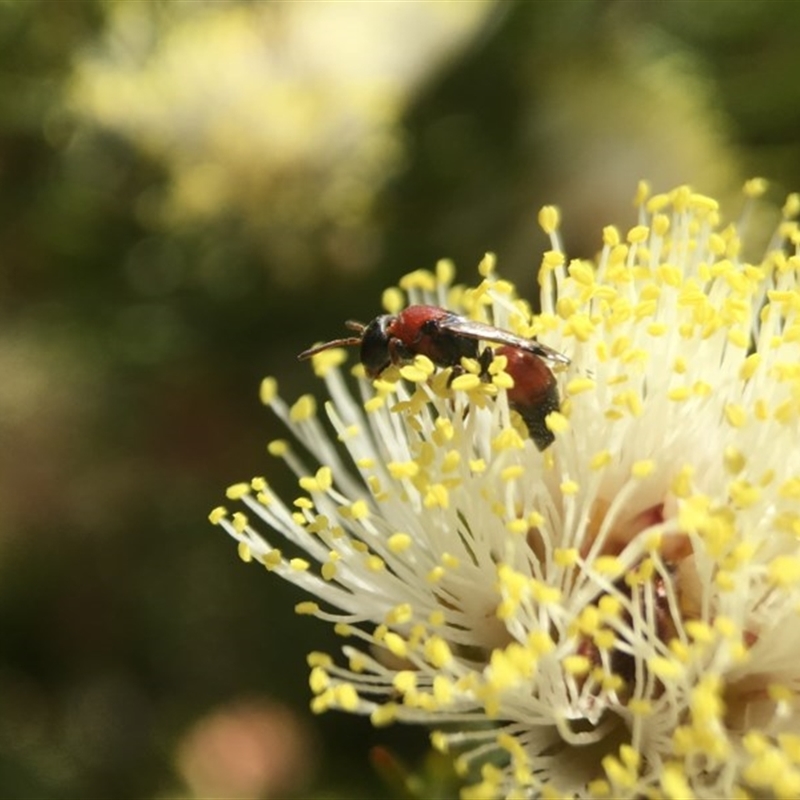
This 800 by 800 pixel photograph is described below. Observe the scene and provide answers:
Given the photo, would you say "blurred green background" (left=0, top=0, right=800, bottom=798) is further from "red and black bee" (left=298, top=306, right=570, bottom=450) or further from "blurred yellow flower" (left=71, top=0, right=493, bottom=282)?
"red and black bee" (left=298, top=306, right=570, bottom=450)

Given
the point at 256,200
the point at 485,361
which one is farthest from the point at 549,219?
the point at 256,200

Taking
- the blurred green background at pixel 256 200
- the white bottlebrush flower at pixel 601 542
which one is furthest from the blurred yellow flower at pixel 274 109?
the white bottlebrush flower at pixel 601 542

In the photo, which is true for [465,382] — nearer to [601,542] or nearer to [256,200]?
[601,542]

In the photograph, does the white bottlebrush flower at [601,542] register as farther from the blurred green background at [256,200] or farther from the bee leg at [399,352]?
the blurred green background at [256,200]

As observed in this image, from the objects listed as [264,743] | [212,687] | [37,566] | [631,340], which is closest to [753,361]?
[631,340]

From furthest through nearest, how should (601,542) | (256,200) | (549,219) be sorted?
(256,200)
(549,219)
(601,542)

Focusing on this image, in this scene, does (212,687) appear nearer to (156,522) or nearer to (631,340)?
(156,522)

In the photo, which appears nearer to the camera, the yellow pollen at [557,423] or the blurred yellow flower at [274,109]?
the yellow pollen at [557,423]
